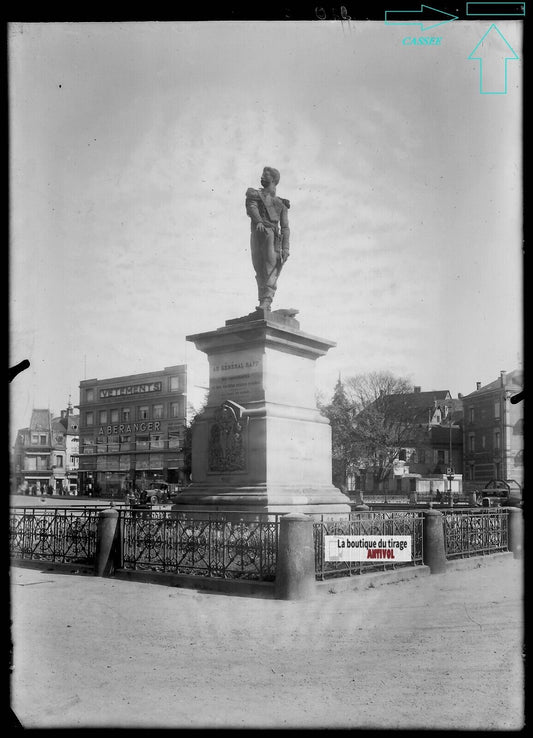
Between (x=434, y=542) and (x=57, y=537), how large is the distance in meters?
6.88

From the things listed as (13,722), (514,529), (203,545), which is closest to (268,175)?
(203,545)

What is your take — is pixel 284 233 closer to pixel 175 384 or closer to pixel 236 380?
pixel 236 380

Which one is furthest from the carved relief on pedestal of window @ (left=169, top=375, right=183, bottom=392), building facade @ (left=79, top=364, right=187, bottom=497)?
window @ (left=169, top=375, right=183, bottom=392)

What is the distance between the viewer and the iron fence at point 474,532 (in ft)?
45.6

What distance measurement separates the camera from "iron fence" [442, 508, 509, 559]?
1390cm

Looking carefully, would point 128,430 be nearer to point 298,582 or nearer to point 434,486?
point 434,486

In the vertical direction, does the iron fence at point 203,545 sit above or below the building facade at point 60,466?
above

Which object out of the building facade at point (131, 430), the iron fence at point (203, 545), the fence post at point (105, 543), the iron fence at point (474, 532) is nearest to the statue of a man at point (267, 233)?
the iron fence at point (203, 545)

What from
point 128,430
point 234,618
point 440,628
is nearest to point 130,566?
point 234,618

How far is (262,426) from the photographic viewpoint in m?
12.8

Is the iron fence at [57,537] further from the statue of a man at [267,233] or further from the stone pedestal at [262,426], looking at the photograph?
the statue of a man at [267,233]
